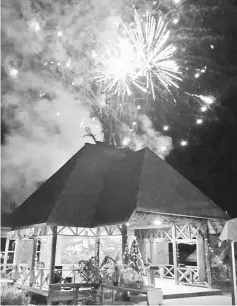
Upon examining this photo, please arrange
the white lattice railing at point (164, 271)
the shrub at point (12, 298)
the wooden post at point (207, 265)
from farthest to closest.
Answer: the white lattice railing at point (164, 271) < the wooden post at point (207, 265) < the shrub at point (12, 298)

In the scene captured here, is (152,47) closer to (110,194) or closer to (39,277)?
(110,194)

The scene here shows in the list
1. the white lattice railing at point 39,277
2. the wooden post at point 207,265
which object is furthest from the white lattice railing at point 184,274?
the white lattice railing at point 39,277

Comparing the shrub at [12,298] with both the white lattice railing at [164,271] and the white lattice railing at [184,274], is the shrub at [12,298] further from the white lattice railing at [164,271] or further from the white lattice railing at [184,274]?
the white lattice railing at [164,271]

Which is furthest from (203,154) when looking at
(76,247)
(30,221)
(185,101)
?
(30,221)

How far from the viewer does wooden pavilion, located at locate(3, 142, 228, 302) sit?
45.9ft

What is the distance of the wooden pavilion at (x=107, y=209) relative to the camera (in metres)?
14.0

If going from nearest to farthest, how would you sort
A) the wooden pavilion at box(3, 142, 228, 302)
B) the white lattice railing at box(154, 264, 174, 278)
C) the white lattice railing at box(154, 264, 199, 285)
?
the wooden pavilion at box(3, 142, 228, 302), the white lattice railing at box(154, 264, 199, 285), the white lattice railing at box(154, 264, 174, 278)

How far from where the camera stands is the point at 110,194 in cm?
1608

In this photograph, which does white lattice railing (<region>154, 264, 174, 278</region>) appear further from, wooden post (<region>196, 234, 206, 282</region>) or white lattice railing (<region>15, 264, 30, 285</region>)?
white lattice railing (<region>15, 264, 30, 285</region>)

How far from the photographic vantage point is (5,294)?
12.6m

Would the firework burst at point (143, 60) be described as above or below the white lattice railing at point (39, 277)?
above

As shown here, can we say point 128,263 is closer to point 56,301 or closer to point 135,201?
point 135,201

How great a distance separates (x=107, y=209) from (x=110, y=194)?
130 cm

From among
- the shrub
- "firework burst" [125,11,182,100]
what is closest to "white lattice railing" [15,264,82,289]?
the shrub
